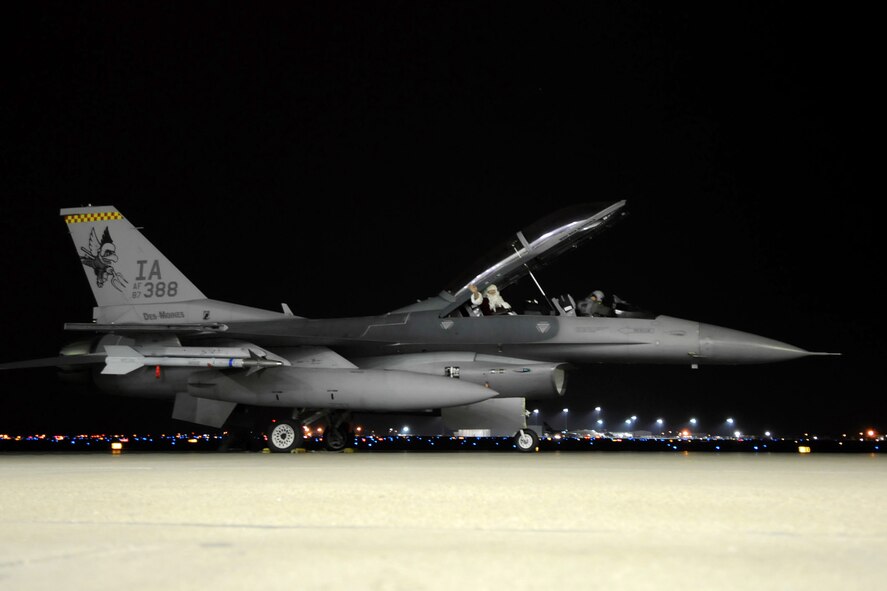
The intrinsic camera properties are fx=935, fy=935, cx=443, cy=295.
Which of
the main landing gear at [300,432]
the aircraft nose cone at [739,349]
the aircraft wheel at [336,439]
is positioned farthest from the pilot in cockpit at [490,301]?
the aircraft wheel at [336,439]

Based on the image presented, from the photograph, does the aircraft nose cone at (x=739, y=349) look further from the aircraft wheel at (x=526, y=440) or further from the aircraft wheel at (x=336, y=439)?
the aircraft wheel at (x=336, y=439)

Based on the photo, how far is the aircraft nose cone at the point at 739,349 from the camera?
1367 centimetres

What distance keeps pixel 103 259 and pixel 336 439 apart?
515cm

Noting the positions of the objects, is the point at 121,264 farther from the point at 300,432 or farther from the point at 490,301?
the point at 490,301

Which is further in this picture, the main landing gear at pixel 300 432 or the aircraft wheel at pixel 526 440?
the main landing gear at pixel 300 432

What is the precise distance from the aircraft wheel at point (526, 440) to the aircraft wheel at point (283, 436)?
3400 mm

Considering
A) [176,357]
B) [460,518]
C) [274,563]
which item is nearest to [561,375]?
[176,357]

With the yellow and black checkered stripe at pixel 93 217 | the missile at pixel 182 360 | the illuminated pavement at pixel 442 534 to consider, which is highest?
the yellow and black checkered stripe at pixel 93 217

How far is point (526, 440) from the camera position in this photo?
563 inches

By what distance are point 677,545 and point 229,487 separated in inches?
149

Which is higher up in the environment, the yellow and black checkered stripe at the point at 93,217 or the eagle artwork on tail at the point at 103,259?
the yellow and black checkered stripe at the point at 93,217

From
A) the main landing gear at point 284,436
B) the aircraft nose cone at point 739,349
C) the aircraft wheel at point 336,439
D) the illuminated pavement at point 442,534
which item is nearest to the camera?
the illuminated pavement at point 442,534

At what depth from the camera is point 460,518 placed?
14.9 feet

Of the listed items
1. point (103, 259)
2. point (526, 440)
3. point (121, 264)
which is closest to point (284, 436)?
point (526, 440)
